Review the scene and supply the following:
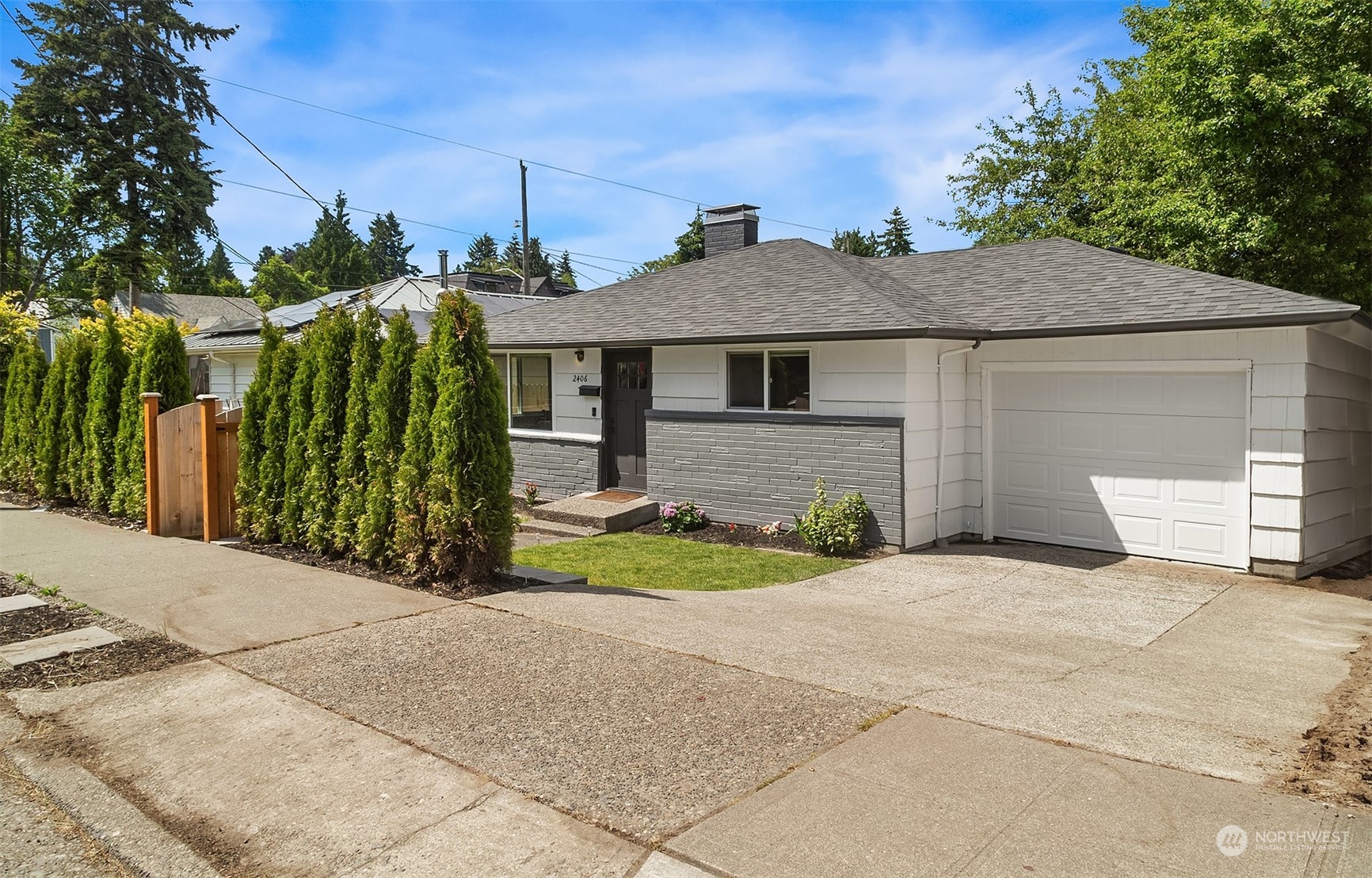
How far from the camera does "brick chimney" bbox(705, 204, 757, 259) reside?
53.9 ft

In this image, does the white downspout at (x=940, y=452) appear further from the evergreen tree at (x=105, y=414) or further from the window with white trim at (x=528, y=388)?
the evergreen tree at (x=105, y=414)

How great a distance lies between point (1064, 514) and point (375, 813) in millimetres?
9130

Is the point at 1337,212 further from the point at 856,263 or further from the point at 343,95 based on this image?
the point at 343,95

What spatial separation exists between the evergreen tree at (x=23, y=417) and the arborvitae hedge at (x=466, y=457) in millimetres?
9170

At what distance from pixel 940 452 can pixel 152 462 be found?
30.7 ft

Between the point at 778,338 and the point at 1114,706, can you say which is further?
→ the point at 778,338

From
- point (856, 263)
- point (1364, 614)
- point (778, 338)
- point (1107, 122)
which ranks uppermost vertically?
point (1107, 122)

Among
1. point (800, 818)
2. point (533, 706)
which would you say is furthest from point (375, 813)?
point (800, 818)

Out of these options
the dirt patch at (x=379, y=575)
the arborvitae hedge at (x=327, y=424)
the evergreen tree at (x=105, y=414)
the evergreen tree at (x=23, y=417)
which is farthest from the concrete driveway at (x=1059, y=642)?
the evergreen tree at (x=23, y=417)

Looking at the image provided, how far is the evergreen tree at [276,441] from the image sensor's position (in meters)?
8.91

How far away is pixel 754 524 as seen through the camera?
11695 mm

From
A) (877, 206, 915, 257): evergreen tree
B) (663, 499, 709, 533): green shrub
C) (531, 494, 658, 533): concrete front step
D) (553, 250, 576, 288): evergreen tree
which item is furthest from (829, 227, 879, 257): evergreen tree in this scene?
(663, 499, 709, 533): green shrub

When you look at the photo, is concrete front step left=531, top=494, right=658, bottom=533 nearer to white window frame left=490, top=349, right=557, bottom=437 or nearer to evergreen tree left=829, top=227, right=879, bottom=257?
white window frame left=490, top=349, right=557, bottom=437

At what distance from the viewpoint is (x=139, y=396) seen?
420 inches
